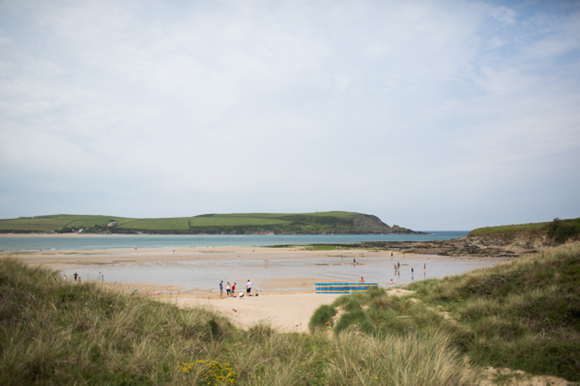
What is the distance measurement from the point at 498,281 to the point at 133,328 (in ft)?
42.9

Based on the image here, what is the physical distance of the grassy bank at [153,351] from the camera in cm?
489

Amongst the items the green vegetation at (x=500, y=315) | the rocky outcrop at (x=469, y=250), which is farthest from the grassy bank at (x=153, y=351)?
the rocky outcrop at (x=469, y=250)

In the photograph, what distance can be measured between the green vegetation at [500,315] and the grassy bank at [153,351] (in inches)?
42.0

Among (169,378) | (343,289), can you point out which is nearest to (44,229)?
(343,289)

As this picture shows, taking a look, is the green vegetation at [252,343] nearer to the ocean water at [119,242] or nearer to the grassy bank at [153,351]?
the grassy bank at [153,351]

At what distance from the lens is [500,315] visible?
959 centimetres

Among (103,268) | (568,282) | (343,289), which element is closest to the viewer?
(568,282)

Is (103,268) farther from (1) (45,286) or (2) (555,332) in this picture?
(2) (555,332)

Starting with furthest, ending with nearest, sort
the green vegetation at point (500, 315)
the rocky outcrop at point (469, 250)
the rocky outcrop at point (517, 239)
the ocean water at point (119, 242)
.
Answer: the ocean water at point (119, 242) → the rocky outcrop at point (517, 239) → the rocky outcrop at point (469, 250) → the green vegetation at point (500, 315)

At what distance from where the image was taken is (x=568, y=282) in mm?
10320

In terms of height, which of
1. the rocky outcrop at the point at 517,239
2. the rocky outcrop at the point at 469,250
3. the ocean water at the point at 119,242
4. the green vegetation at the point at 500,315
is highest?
the green vegetation at the point at 500,315

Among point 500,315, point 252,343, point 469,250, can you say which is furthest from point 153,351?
point 469,250

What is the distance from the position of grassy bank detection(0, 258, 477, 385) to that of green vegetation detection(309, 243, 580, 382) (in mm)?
1066

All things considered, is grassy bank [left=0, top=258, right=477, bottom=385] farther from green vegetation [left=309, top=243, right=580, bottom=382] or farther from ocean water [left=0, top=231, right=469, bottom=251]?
ocean water [left=0, top=231, right=469, bottom=251]
